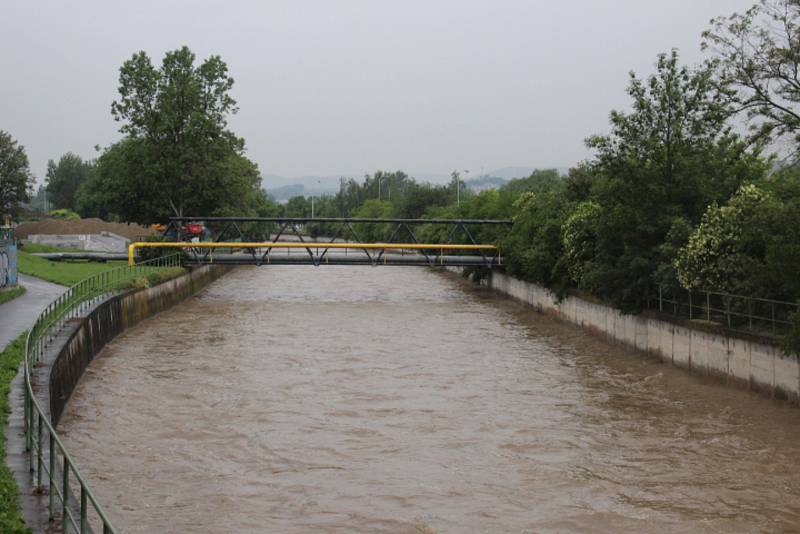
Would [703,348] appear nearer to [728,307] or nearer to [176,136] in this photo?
[728,307]

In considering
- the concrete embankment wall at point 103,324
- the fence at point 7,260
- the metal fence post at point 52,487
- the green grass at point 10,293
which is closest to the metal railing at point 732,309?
the metal fence post at point 52,487

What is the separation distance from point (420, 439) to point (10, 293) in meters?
21.7

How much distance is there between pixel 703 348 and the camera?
2862 cm

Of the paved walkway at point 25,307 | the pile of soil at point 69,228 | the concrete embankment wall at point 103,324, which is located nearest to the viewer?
the concrete embankment wall at point 103,324

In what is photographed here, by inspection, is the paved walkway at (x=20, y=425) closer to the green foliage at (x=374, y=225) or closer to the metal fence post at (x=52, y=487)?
the metal fence post at (x=52, y=487)

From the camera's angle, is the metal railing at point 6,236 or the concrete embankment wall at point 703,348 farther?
the metal railing at point 6,236

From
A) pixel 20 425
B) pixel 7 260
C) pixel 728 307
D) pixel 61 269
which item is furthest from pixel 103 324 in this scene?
pixel 728 307

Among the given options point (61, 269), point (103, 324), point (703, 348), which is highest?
point (61, 269)

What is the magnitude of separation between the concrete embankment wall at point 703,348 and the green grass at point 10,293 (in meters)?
23.3

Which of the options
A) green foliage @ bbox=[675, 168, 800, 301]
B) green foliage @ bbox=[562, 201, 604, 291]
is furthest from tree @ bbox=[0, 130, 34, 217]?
green foliage @ bbox=[675, 168, 800, 301]

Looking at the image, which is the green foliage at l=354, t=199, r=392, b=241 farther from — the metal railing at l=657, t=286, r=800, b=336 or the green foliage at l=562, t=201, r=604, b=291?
the metal railing at l=657, t=286, r=800, b=336

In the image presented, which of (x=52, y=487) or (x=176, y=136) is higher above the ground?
(x=176, y=136)

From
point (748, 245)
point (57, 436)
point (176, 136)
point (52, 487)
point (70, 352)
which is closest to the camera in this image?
point (52, 487)

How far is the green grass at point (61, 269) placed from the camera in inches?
1796
